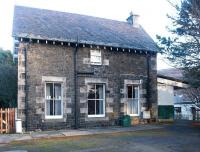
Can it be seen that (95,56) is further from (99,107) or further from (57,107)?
(57,107)

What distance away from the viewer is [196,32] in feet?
46.0

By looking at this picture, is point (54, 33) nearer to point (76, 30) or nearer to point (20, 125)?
point (76, 30)

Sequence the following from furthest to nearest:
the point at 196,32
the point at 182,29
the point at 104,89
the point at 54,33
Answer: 1. the point at 104,89
2. the point at 54,33
3. the point at 182,29
4. the point at 196,32

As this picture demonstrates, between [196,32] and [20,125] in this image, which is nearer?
[196,32]

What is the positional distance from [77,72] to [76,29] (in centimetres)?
331

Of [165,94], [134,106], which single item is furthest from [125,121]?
[165,94]

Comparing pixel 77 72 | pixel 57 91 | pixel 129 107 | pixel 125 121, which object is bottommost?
pixel 125 121

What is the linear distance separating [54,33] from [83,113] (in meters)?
4.92

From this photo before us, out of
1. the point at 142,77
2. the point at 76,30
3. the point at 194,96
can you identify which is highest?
the point at 76,30

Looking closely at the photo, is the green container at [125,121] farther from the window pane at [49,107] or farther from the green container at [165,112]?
the window pane at [49,107]

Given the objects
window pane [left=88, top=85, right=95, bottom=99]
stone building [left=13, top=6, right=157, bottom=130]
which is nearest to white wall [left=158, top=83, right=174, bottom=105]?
stone building [left=13, top=6, right=157, bottom=130]

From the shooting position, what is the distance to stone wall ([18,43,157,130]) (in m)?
17.3

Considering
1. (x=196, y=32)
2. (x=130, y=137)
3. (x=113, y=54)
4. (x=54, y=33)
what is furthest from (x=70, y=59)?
(x=196, y=32)

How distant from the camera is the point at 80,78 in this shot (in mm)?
18656
